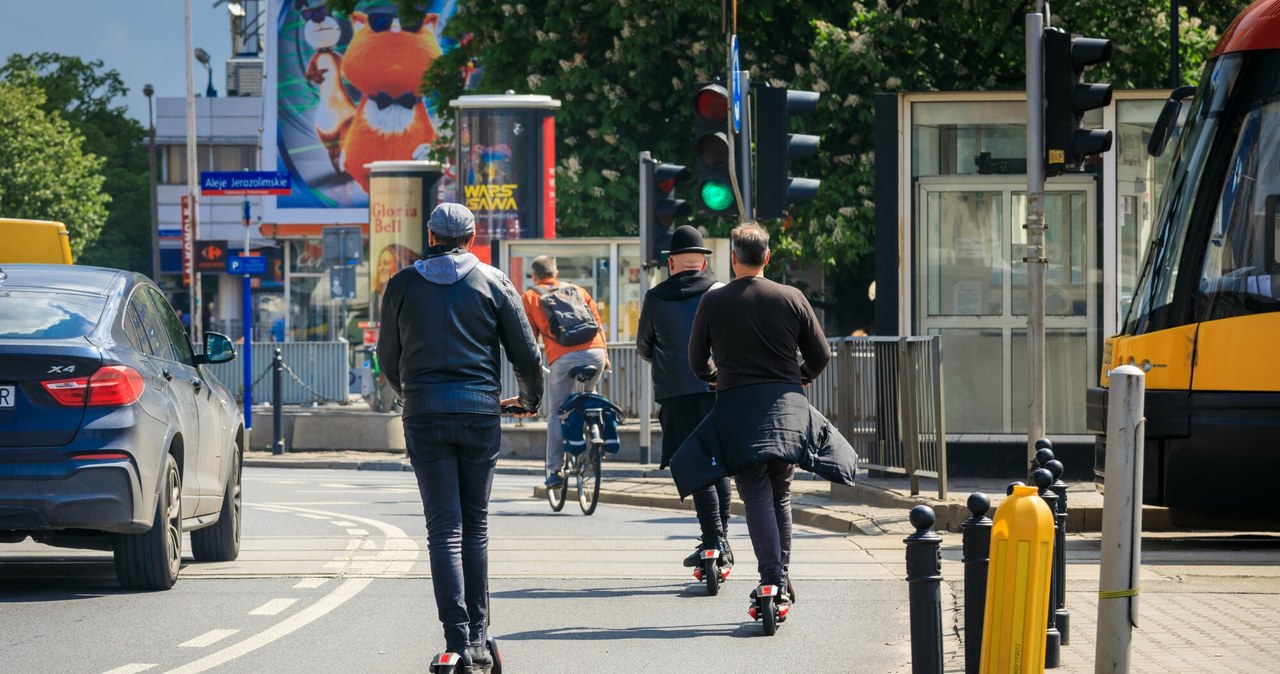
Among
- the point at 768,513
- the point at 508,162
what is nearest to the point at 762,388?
the point at 768,513

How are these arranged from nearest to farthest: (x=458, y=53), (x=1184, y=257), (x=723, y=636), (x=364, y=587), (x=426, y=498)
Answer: (x=426, y=498) → (x=723, y=636) → (x=364, y=587) → (x=1184, y=257) → (x=458, y=53)

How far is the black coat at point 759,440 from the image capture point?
28.3 ft

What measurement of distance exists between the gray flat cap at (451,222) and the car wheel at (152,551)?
3012 mm

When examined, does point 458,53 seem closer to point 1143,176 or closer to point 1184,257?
point 1143,176

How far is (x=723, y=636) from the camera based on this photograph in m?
8.63

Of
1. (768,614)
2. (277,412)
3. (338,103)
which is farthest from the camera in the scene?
(338,103)

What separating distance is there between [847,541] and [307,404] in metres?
19.6

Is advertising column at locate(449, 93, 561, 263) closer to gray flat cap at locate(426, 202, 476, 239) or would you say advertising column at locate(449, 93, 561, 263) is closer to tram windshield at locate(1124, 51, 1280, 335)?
tram windshield at locate(1124, 51, 1280, 335)

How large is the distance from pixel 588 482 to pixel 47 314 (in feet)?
19.3

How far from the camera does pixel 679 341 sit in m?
10.5

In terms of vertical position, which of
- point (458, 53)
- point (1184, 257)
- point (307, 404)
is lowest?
point (307, 404)

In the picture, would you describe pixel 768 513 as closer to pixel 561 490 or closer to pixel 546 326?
pixel 546 326

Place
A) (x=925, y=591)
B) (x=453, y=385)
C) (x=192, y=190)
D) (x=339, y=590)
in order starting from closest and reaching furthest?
(x=925, y=591) < (x=453, y=385) < (x=339, y=590) < (x=192, y=190)

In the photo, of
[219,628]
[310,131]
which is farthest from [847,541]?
[310,131]
